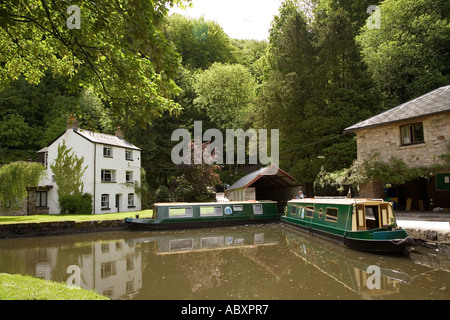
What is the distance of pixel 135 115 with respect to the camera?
20.7 ft

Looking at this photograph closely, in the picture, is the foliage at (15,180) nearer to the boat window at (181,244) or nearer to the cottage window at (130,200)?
the cottage window at (130,200)

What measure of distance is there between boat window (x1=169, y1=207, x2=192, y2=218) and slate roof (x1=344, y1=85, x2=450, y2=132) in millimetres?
11162

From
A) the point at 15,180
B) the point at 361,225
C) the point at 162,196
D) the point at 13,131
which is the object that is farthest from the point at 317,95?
the point at 13,131

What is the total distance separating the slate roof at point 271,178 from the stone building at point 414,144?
5.84m

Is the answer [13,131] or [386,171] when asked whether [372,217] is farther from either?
[13,131]

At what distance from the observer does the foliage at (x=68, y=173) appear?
2275cm

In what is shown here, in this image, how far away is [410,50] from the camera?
21969 mm

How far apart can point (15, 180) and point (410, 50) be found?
2934 centimetres

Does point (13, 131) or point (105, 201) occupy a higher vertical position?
point (13, 131)

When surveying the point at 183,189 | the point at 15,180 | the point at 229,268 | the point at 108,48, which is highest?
the point at 108,48

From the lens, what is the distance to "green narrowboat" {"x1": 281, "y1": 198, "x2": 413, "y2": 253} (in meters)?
9.45

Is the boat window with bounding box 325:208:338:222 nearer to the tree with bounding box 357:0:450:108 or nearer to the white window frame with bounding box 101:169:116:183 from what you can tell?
the tree with bounding box 357:0:450:108

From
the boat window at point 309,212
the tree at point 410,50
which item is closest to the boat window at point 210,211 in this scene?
the boat window at point 309,212

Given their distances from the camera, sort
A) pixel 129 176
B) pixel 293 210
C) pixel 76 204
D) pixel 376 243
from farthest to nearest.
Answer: pixel 129 176 → pixel 76 204 → pixel 293 210 → pixel 376 243
